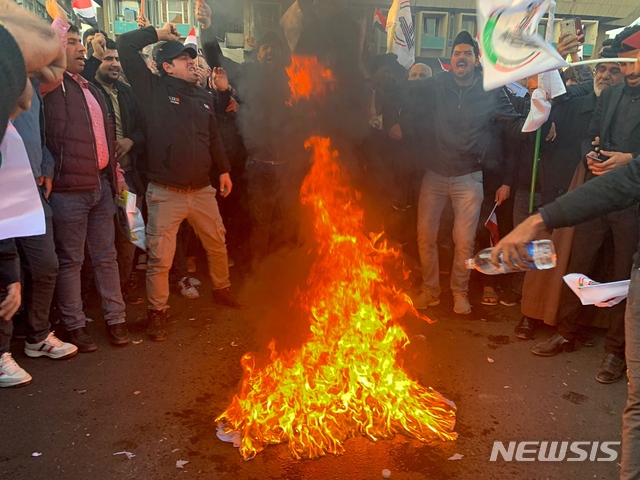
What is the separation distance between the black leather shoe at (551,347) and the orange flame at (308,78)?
301cm

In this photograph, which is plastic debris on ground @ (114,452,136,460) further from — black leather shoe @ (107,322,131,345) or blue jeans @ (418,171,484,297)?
blue jeans @ (418,171,484,297)

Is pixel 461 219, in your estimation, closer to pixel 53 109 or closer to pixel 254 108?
pixel 254 108

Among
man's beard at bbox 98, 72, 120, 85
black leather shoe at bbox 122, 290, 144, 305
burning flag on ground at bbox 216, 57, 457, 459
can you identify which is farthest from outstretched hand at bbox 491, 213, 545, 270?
man's beard at bbox 98, 72, 120, 85

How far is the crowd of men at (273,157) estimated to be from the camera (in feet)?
13.4

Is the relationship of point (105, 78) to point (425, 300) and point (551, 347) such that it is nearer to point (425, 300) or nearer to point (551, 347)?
point (425, 300)

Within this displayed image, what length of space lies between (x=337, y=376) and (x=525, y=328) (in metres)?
2.32

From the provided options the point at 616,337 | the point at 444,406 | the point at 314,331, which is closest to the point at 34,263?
the point at 314,331

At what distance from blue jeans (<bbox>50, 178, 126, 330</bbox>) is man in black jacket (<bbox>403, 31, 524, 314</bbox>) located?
3105 millimetres

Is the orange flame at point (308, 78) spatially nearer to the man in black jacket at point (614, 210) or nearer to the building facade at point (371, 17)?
the building facade at point (371, 17)

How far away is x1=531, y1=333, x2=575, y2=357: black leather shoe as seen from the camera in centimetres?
447

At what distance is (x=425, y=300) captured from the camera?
552 cm

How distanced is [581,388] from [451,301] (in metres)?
1.91

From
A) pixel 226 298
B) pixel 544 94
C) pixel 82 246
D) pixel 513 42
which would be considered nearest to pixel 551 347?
→ pixel 544 94

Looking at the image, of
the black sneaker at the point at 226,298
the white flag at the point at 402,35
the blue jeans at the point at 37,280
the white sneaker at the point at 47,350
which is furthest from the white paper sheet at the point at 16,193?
the white flag at the point at 402,35
